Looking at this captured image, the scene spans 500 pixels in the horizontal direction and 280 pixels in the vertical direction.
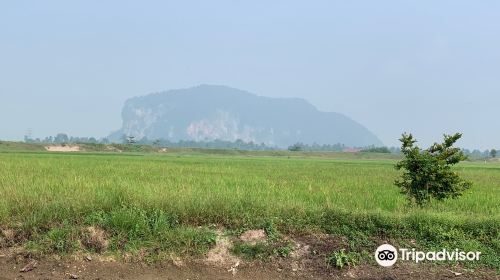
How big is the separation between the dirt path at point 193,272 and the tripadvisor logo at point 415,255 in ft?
0.55

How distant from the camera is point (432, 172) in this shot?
28.6ft

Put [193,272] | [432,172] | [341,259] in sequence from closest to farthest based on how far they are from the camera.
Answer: [193,272], [341,259], [432,172]

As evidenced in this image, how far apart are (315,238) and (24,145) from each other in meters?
71.1

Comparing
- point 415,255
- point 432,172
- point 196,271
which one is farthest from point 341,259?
point 432,172

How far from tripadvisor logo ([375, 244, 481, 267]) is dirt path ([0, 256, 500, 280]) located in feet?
0.55

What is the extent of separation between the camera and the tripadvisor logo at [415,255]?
20.9 ft

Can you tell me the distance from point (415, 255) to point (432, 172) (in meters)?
2.71

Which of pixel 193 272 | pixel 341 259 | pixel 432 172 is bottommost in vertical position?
pixel 193 272

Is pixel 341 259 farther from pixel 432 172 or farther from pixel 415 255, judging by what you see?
pixel 432 172

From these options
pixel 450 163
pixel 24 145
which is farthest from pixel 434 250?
pixel 24 145

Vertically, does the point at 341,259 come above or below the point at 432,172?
below

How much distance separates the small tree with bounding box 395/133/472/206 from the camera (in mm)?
8711

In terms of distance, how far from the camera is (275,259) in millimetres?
6398

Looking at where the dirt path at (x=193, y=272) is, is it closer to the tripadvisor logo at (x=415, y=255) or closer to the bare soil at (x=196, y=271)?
the bare soil at (x=196, y=271)
